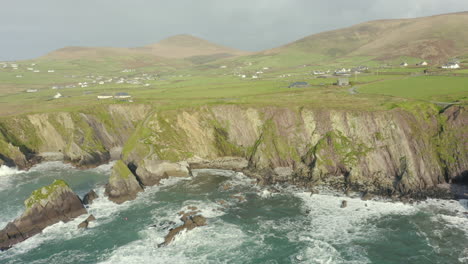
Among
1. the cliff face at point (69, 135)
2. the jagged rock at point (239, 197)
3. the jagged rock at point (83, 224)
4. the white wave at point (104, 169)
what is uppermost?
the cliff face at point (69, 135)

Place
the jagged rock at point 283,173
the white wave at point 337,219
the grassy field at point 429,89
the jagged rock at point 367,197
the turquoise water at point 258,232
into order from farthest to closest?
the grassy field at point 429,89
the jagged rock at point 283,173
the jagged rock at point 367,197
the white wave at point 337,219
the turquoise water at point 258,232

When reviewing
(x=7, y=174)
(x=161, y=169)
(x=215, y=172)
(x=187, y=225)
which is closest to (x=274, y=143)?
(x=215, y=172)

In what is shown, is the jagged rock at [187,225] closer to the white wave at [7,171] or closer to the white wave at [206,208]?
Answer: the white wave at [206,208]

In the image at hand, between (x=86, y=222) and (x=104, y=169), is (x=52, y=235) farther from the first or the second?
(x=104, y=169)

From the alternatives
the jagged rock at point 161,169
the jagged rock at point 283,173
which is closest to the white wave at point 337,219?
the jagged rock at point 283,173

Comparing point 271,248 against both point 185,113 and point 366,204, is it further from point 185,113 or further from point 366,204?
point 185,113

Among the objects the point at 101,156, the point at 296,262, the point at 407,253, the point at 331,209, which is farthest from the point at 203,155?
the point at 407,253

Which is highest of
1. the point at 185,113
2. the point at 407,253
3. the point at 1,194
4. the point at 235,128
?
the point at 185,113
